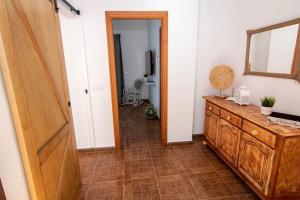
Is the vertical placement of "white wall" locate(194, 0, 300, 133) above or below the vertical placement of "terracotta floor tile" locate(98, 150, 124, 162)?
above

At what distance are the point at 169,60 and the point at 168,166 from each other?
1658mm

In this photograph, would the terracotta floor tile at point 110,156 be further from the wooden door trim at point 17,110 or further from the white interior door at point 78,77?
the wooden door trim at point 17,110

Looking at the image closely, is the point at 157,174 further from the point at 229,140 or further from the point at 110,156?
the point at 229,140

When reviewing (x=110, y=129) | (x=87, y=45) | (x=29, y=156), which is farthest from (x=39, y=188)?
(x=87, y=45)

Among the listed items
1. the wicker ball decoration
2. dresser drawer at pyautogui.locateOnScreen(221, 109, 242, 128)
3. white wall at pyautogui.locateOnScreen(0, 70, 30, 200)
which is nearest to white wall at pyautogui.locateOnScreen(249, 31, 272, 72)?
the wicker ball decoration

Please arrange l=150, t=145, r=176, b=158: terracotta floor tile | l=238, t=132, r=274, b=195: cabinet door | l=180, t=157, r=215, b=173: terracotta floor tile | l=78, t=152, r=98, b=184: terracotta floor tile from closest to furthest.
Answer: l=238, t=132, r=274, b=195: cabinet door → l=78, t=152, r=98, b=184: terracotta floor tile → l=180, t=157, r=215, b=173: terracotta floor tile → l=150, t=145, r=176, b=158: terracotta floor tile

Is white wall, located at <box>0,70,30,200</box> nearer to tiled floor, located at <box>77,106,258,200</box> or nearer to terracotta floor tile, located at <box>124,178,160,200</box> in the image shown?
tiled floor, located at <box>77,106,258,200</box>

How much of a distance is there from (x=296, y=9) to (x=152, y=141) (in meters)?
2.74

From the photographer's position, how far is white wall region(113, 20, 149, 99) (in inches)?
215

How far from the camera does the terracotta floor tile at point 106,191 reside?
6.05ft

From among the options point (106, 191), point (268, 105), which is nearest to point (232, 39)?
point (268, 105)

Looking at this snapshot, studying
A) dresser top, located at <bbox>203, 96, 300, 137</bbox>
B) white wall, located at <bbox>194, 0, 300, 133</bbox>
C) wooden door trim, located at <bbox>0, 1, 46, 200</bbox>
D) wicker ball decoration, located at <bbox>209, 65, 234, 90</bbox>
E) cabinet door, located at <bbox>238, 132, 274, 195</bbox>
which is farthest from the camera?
wicker ball decoration, located at <bbox>209, 65, 234, 90</bbox>

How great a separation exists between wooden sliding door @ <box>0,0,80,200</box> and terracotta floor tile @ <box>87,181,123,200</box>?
0.87 feet

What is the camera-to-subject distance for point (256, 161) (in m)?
1.71
